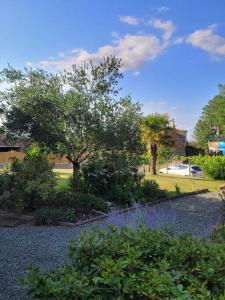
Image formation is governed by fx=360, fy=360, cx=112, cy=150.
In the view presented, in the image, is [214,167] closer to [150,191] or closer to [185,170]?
[185,170]

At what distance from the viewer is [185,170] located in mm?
28156

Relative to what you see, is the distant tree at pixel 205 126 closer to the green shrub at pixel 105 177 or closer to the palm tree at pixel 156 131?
the palm tree at pixel 156 131

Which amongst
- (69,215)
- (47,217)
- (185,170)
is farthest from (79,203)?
(185,170)

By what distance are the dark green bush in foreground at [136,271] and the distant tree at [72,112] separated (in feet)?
27.3

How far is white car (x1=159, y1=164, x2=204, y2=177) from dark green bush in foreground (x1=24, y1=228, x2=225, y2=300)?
78.0 ft

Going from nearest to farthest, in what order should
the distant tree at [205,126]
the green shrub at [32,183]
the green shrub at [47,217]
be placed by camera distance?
the green shrub at [47,217]
the green shrub at [32,183]
the distant tree at [205,126]

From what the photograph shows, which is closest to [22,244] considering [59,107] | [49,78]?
[59,107]

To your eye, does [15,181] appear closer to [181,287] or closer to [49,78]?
[49,78]

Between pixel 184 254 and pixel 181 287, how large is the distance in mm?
576

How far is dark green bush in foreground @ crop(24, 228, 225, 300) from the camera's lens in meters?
2.46

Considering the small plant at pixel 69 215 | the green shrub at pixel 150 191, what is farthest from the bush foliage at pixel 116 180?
the small plant at pixel 69 215

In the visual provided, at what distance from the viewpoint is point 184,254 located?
9.90ft

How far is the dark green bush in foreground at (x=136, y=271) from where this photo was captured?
2461 millimetres

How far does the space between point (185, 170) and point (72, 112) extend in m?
18.3
